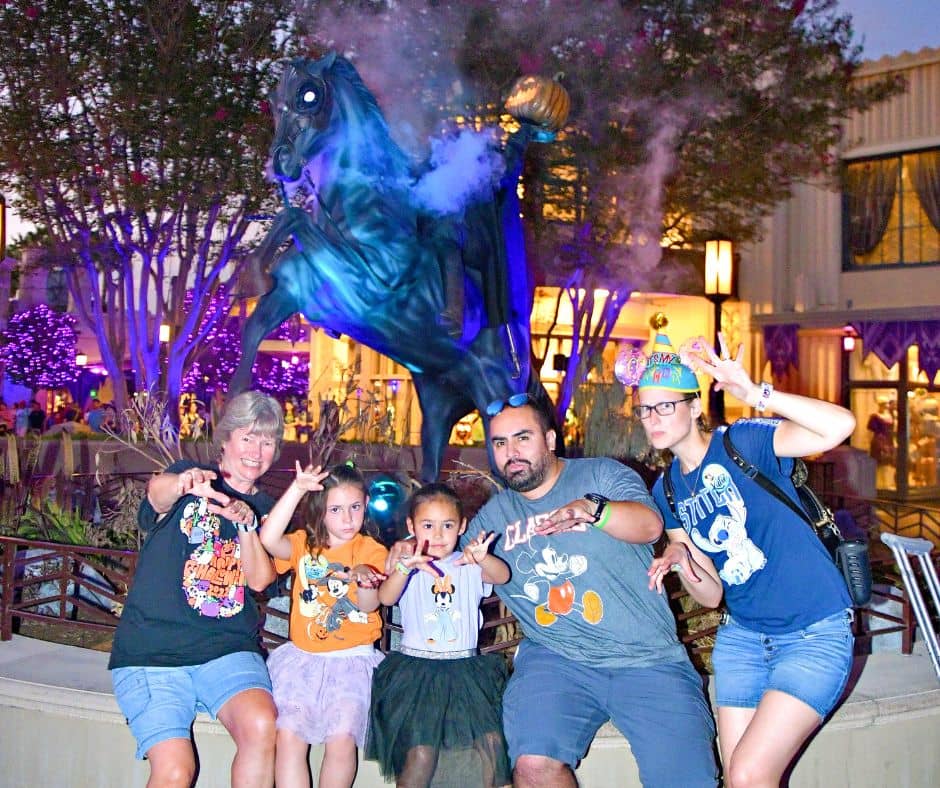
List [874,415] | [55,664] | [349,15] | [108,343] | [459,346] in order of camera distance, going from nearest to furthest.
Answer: [55,664], [459,346], [349,15], [108,343], [874,415]

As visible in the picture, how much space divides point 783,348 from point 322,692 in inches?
811

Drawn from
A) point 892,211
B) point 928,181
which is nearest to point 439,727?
point 928,181

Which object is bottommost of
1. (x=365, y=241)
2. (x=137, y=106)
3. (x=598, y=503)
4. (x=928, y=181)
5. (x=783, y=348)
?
(x=598, y=503)

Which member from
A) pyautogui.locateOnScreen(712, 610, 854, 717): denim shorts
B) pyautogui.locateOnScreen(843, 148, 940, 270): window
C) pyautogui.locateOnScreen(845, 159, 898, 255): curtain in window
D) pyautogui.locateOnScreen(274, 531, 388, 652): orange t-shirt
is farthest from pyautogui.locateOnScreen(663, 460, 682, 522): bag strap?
pyautogui.locateOnScreen(845, 159, 898, 255): curtain in window

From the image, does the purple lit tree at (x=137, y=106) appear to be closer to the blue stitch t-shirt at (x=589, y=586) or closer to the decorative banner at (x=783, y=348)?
the blue stitch t-shirt at (x=589, y=586)

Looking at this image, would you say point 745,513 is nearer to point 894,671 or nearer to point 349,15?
point 894,671

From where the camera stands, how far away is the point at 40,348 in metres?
29.1

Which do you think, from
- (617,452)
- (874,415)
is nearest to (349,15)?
(617,452)

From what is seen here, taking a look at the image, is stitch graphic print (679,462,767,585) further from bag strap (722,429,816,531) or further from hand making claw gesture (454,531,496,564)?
hand making claw gesture (454,531,496,564)

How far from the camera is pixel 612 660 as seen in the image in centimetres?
356

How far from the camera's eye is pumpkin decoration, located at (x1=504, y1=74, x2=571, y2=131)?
5707 mm

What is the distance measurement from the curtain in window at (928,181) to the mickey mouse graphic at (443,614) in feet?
64.2

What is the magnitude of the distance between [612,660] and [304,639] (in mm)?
1096

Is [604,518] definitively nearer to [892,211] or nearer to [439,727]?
[439,727]
